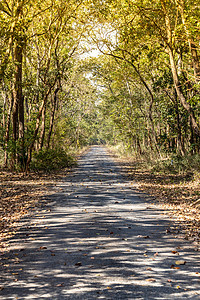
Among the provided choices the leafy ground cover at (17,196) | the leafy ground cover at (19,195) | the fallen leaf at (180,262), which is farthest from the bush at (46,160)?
the fallen leaf at (180,262)

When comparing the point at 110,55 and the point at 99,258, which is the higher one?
the point at 110,55

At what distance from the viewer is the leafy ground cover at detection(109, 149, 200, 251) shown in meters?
7.27

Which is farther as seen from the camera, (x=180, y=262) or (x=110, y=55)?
(x=110, y=55)

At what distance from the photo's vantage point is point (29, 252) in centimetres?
570

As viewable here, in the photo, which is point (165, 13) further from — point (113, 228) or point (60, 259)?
point (60, 259)

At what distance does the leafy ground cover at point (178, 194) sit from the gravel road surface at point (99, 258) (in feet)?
1.25

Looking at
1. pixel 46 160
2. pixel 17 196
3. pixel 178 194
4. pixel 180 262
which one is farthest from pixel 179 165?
pixel 180 262

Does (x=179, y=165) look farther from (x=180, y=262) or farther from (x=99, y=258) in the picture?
(x=99, y=258)

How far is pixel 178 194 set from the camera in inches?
446

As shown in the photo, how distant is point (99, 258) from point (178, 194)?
6.65 meters

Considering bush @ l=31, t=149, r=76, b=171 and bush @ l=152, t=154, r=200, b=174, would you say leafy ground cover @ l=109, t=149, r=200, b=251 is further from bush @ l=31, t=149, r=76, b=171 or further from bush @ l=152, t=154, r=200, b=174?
bush @ l=31, t=149, r=76, b=171

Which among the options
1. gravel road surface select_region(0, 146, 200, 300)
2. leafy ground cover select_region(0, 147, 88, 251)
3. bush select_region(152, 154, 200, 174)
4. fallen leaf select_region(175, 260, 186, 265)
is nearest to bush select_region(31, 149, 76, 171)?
leafy ground cover select_region(0, 147, 88, 251)

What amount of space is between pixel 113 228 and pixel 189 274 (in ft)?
8.76

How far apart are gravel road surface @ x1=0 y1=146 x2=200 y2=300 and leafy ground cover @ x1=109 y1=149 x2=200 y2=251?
0.38 meters
